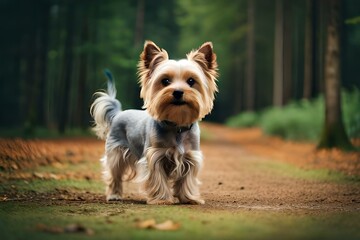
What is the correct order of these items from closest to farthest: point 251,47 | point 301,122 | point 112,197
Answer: point 112,197
point 301,122
point 251,47

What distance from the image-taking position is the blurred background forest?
24531mm

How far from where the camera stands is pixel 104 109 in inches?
322

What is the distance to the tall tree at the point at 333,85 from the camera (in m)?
14.9

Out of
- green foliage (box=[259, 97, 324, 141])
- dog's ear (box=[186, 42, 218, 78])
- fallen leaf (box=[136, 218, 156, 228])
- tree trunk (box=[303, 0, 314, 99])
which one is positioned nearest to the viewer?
fallen leaf (box=[136, 218, 156, 228])

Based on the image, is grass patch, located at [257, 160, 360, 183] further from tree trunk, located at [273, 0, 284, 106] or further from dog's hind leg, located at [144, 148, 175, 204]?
tree trunk, located at [273, 0, 284, 106]

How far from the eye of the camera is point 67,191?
7945 mm

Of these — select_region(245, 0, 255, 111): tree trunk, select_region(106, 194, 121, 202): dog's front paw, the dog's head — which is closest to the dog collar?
the dog's head

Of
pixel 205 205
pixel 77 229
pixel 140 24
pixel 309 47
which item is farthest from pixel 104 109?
pixel 140 24

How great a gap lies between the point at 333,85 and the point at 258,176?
5.68 m

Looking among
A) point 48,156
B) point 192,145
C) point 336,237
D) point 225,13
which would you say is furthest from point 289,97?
point 336,237

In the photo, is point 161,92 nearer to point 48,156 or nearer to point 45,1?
point 48,156

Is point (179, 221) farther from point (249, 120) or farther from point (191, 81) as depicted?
point (249, 120)

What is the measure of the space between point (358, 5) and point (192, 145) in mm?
34922

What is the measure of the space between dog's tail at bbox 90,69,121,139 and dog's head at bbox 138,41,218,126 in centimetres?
152
